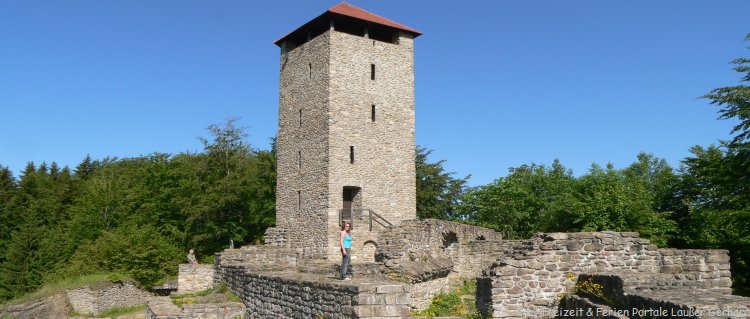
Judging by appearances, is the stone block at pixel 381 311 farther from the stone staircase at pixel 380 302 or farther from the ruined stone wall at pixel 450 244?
the ruined stone wall at pixel 450 244

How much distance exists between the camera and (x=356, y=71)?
22594mm

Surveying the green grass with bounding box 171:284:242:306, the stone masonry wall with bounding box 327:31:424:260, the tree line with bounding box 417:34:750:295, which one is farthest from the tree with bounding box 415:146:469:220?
the green grass with bounding box 171:284:242:306

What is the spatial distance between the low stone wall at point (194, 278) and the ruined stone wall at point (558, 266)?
9427 millimetres

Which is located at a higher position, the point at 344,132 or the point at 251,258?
the point at 344,132

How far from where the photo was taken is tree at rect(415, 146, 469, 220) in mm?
35969

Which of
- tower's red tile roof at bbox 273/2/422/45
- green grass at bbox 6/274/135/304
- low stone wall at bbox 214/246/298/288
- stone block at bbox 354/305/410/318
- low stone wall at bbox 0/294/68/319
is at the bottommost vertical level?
low stone wall at bbox 0/294/68/319

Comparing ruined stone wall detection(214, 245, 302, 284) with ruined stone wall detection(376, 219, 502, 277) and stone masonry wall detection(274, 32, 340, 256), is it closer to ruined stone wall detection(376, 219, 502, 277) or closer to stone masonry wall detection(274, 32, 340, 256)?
ruined stone wall detection(376, 219, 502, 277)

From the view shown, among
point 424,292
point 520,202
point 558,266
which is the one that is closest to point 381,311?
point 558,266

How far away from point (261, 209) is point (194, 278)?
46.6 ft

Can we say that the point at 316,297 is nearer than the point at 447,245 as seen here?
Yes

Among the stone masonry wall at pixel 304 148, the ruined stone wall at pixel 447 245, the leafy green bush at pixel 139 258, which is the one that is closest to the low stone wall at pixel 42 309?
the leafy green bush at pixel 139 258

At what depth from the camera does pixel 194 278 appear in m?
16.7

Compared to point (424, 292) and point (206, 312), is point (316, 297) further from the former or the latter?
point (424, 292)

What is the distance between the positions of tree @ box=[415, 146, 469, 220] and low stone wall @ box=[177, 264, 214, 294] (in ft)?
65.7
